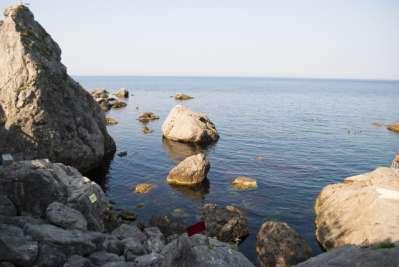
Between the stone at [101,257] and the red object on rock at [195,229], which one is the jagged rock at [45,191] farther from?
the red object on rock at [195,229]

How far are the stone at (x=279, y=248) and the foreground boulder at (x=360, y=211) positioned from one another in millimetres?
3634

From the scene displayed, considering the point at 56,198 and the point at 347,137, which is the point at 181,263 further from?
the point at 347,137

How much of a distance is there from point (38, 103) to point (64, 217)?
22745 mm

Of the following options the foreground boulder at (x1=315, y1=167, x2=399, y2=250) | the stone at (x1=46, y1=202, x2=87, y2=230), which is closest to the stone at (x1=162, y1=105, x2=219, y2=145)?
the foreground boulder at (x1=315, y1=167, x2=399, y2=250)

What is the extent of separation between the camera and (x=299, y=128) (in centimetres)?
7381

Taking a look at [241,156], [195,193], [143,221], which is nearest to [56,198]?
[143,221]

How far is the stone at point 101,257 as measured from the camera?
52.9 ft

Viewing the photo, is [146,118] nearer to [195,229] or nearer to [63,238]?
[63,238]

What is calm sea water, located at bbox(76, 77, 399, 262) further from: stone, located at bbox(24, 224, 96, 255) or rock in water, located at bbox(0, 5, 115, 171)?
stone, located at bbox(24, 224, 96, 255)

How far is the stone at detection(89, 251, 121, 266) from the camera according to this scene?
16.1 m

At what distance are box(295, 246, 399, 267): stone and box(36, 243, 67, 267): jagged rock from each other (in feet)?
36.7

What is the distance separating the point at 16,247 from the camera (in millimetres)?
14672

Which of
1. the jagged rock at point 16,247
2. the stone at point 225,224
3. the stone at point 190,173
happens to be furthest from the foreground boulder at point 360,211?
the jagged rock at point 16,247

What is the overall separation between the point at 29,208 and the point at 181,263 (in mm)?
10978
